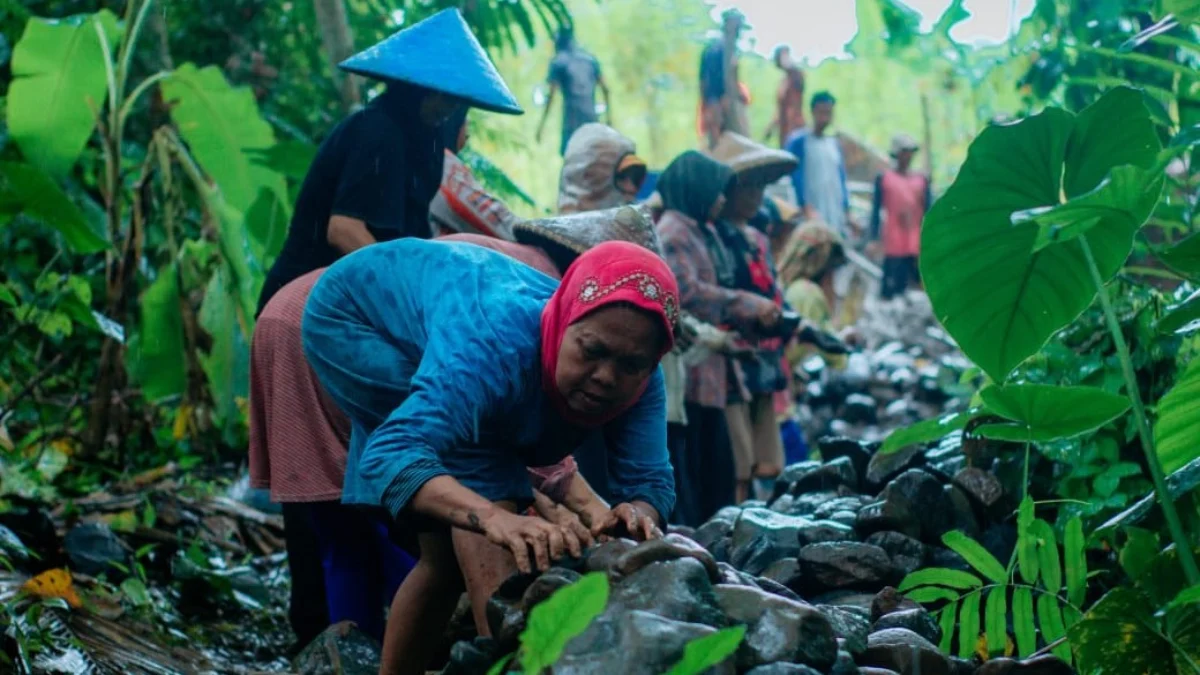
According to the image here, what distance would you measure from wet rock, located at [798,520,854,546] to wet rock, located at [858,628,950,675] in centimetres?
121

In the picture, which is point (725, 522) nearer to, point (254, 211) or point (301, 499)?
point (301, 499)

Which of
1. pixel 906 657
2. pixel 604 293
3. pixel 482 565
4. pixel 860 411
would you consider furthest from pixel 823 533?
pixel 860 411

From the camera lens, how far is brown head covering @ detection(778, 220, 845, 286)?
8.78 metres

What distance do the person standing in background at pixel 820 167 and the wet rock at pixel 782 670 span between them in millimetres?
9854

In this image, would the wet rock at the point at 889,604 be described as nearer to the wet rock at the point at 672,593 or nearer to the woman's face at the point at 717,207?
the wet rock at the point at 672,593

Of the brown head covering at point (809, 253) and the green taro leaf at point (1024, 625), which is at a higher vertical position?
the brown head covering at point (809, 253)

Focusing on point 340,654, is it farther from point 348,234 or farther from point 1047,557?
point 1047,557

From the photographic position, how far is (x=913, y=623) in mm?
3084

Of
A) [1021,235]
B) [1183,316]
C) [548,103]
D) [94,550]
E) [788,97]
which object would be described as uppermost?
[788,97]

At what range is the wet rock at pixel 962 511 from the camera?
426 cm

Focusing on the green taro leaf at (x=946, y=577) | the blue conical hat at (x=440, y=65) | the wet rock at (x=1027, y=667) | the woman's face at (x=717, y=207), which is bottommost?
the wet rock at (x=1027, y=667)

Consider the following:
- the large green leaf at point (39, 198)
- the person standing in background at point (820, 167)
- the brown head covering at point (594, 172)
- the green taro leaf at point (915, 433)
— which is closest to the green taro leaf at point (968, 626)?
the green taro leaf at point (915, 433)

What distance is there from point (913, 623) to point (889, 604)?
0.42ft

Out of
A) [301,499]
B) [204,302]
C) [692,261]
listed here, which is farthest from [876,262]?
[301,499]
